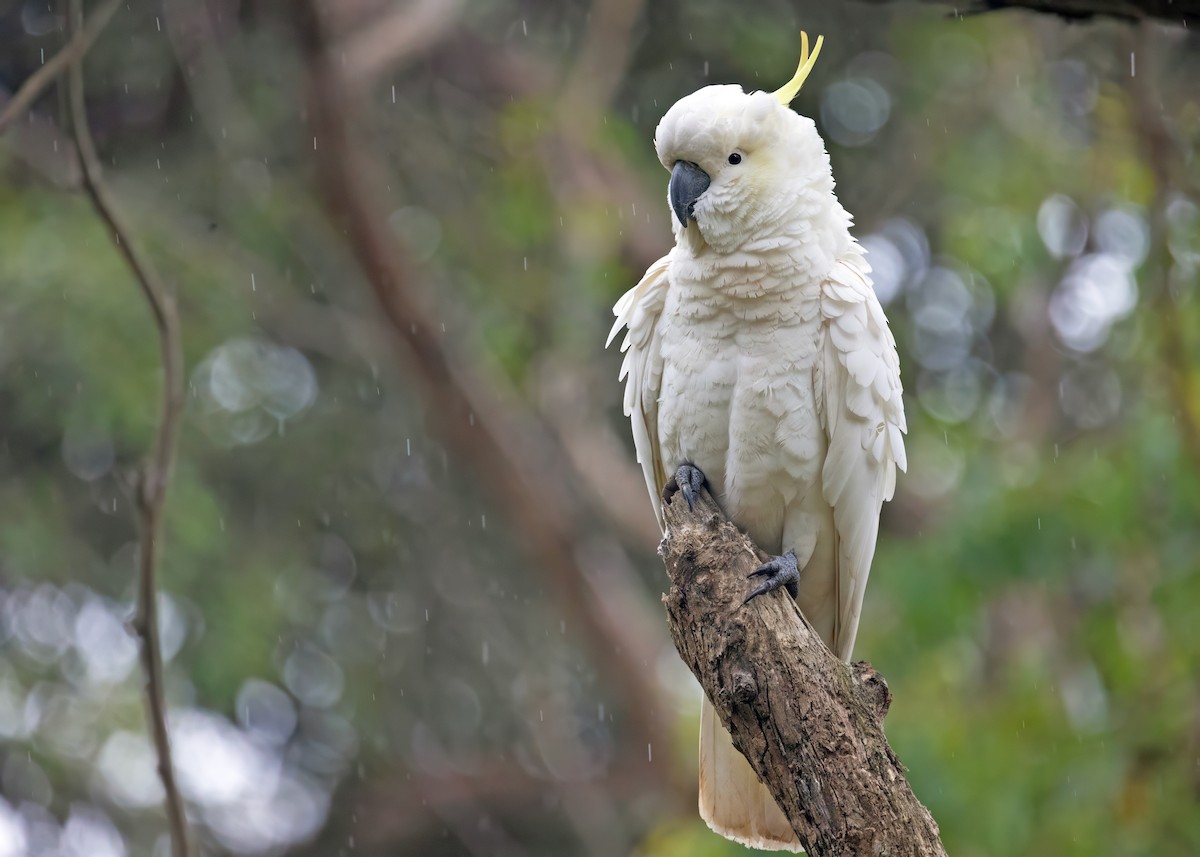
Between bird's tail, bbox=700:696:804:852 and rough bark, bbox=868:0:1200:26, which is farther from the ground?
rough bark, bbox=868:0:1200:26

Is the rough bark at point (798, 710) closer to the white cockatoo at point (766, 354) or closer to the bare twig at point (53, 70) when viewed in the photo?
the white cockatoo at point (766, 354)

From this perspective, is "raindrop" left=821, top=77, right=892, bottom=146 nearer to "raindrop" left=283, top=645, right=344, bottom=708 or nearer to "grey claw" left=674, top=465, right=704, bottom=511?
"raindrop" left=283, top=645, right=344, bottom=708

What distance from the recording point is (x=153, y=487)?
1.96 metres

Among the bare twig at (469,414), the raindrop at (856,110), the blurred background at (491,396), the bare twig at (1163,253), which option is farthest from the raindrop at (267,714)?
the bare twig at (1163,253)

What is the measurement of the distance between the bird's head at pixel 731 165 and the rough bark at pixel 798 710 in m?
0.71

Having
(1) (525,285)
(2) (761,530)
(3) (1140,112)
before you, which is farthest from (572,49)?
(2) (761,530)

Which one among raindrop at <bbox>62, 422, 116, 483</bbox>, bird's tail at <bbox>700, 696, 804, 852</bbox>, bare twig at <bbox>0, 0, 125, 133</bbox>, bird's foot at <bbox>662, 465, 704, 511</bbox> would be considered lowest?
raindrop at <bbox>62, 422, 116, 483</bbox>

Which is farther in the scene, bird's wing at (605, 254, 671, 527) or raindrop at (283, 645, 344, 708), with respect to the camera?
raindrop at (283, 645, 344, 708)

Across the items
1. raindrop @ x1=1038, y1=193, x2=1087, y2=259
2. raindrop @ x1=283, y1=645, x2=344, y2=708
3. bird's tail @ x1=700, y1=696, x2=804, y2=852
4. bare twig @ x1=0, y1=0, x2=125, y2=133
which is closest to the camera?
bare twig @ x1=0, y1=0, x2=125, y2=133

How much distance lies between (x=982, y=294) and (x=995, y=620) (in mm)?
1732

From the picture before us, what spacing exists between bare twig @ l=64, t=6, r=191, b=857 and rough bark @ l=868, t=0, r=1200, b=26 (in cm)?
136

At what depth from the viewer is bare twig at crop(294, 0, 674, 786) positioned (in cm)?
500

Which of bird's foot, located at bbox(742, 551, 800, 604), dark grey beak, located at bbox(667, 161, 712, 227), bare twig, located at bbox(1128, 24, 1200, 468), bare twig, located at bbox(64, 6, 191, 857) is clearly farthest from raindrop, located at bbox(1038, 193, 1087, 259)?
bare twig, located at bbox(64, 6, 191, 857)

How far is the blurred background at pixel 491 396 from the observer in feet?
14.4
